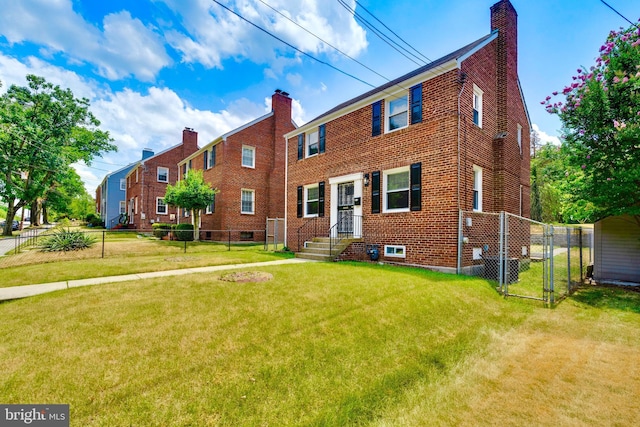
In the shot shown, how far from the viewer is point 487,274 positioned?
9.36 m

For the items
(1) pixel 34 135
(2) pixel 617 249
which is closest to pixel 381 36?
(2) pixel 617 249

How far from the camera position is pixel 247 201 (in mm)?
18828

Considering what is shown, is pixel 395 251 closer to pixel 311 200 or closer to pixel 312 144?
pixel 311 200

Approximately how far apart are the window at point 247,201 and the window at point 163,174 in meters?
12.7

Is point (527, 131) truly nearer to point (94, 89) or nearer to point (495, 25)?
point (495, 25)

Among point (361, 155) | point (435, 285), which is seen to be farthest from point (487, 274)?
point (361, 155)

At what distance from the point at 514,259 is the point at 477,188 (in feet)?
8.60

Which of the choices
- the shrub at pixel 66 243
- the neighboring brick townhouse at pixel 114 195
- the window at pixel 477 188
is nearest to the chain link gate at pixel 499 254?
the window at pixel 477 188

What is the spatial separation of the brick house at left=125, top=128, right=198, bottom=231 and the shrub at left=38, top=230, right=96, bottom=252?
1410 centimetres

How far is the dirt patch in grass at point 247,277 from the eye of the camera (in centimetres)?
648

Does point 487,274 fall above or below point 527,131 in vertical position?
below

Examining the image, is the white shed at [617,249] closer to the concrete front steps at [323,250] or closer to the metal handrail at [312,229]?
the concrete front steps at [323,250]

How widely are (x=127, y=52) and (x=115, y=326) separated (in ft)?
30.5

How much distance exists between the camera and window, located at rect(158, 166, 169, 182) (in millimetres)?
26772
